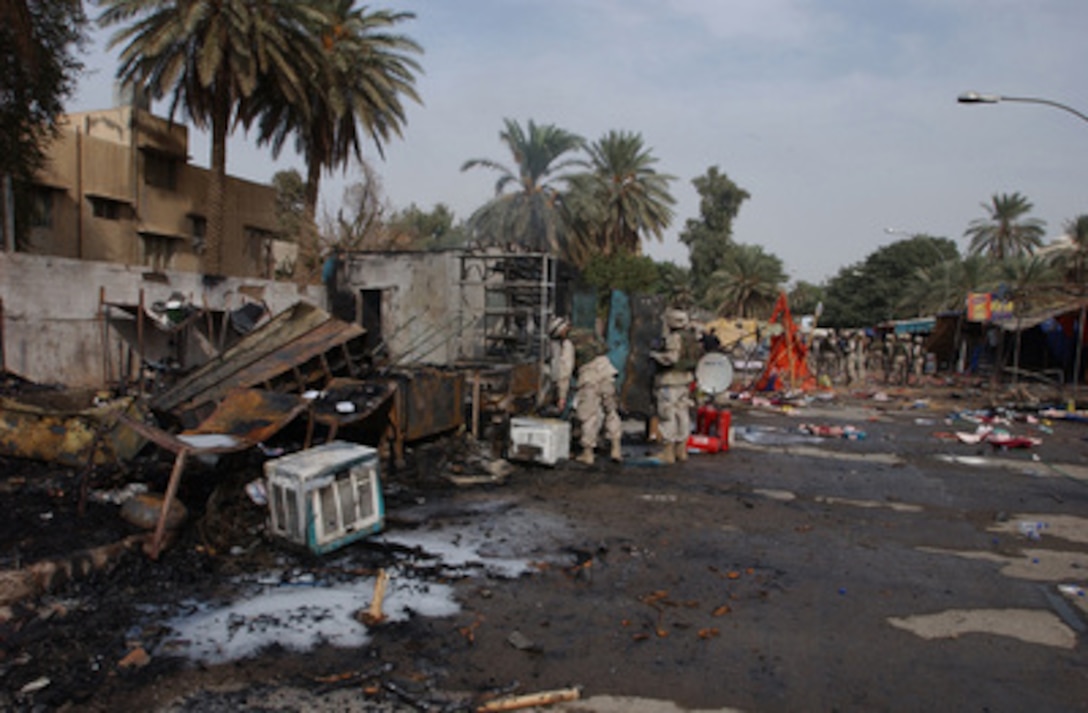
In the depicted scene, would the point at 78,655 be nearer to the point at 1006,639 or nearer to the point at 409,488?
the point at 409,488

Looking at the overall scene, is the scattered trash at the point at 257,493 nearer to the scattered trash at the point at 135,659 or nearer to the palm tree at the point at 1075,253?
the scattered trash at the point at 135,659

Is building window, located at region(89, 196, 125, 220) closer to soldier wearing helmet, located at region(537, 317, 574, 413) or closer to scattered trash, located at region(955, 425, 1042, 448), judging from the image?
soldier wearing helmet, located at region(537, 317, 574, 413)

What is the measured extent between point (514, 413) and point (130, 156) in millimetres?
21687

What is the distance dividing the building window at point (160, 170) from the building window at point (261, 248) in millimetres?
3390

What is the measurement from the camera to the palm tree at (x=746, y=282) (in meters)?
46.2

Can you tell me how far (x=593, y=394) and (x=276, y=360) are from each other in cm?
373

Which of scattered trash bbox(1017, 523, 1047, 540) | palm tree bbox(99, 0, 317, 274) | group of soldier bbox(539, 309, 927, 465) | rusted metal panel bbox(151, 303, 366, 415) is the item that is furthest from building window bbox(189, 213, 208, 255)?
scattered trash bbox(1017, 523, 1047, 540)

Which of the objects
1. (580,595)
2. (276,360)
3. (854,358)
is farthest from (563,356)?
(854,358)

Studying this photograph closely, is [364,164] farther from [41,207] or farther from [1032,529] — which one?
[1032,529]

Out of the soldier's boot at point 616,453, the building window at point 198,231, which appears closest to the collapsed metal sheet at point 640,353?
the soldier's boot at point 616,453

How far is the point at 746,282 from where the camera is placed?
153 ft

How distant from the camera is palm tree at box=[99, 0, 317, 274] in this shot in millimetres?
18203

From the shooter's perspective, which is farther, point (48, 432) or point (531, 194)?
point (531, 194)

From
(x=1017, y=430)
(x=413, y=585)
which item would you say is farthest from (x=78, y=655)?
(x=1017, y=430)
